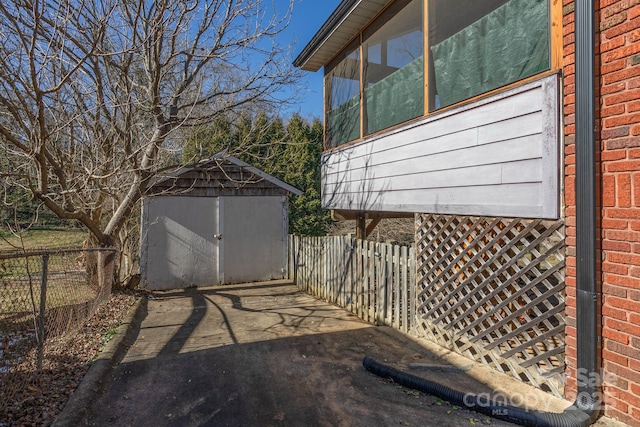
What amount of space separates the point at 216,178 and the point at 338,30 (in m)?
4.49

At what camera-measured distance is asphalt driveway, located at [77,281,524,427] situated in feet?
9.58

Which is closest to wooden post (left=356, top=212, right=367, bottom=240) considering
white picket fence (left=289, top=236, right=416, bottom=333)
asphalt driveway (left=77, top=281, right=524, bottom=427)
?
white picket fence (left=289, top=236, right=416, bottom=333)

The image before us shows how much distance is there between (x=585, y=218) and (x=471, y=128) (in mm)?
1564

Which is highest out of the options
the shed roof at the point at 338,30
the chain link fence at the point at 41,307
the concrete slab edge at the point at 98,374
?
the shed roof at the point at 338,30

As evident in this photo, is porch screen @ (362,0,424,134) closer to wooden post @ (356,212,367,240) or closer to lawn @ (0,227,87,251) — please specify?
wooden post @ (356,212,367,240)

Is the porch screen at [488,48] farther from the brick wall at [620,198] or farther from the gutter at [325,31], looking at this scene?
the gutter at [325,31]

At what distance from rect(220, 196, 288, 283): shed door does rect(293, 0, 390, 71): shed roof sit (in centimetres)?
355

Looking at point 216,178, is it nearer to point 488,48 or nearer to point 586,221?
point 488,48

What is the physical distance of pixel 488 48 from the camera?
3.66 metres

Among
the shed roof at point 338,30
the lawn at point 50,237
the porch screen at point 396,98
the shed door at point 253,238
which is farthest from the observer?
the lawn at point 50,237

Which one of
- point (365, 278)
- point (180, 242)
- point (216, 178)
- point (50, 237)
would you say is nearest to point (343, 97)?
point (365, 278)

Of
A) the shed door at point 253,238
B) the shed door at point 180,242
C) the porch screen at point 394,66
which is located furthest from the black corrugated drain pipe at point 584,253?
the shed door at point 180,242

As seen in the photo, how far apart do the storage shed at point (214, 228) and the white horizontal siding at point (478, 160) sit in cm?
380

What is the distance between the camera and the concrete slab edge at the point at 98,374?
281 centimetres
